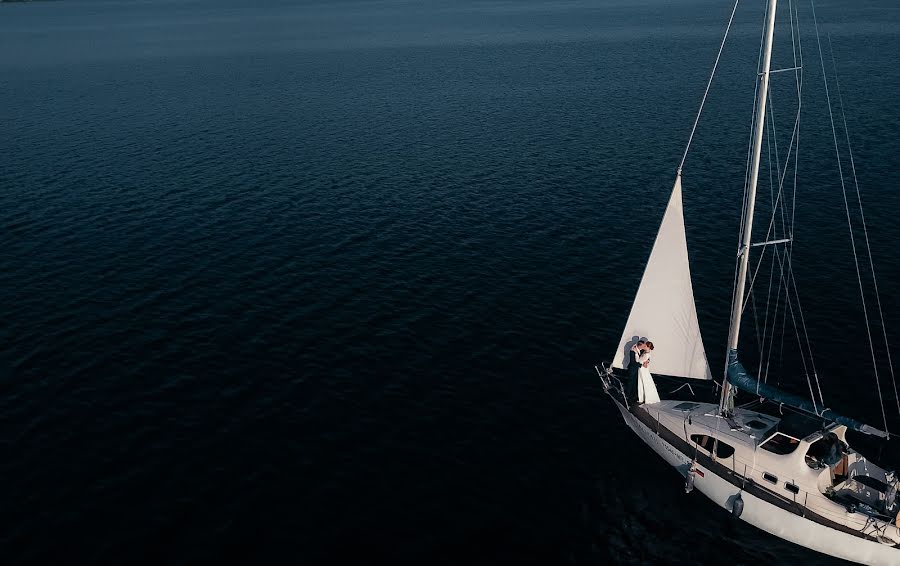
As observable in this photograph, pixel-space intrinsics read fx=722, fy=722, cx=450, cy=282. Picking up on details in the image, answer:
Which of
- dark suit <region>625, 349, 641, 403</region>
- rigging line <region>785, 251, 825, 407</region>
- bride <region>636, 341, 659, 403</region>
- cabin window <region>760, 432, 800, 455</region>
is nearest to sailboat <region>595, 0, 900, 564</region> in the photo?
cabin window <region>760, 432, 800, 455</region>

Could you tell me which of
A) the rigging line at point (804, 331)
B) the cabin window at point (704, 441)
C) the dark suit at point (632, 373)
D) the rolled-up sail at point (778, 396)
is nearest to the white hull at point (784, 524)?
the cabin window at point (704, 441)

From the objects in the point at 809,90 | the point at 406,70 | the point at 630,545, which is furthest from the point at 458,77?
the point at 630,545

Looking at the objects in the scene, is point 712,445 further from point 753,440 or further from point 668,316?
point 668,316

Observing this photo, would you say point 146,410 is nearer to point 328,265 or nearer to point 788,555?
point 328,265

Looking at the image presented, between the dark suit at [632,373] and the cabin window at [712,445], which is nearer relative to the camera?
the cabin window at [712,445]

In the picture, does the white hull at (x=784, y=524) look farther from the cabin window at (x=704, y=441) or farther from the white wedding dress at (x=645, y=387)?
the white wedding dress at (x=645, y=387)

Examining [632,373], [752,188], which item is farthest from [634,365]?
[752,188]

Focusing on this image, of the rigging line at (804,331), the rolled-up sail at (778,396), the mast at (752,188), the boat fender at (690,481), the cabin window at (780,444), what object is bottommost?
the boat fender at (690,481)

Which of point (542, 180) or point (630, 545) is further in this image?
Answer: point (542, 180)
